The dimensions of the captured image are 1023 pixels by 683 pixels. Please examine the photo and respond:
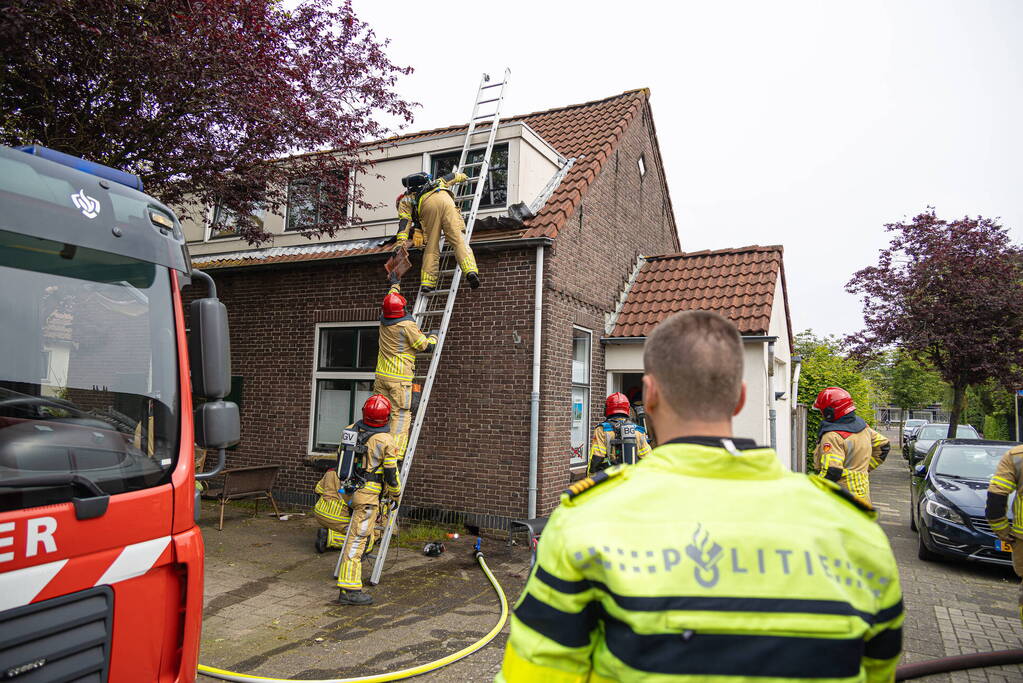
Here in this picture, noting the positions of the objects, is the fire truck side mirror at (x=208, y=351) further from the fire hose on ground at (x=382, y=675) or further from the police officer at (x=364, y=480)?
the police officer at (x=364, y=480)

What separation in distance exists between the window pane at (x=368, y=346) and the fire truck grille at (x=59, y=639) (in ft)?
24.1

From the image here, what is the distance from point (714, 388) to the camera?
1604 millimetres

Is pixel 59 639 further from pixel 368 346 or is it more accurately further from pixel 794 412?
pixel 794 412

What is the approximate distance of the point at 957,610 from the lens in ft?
20.6

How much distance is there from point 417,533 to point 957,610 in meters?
6.05

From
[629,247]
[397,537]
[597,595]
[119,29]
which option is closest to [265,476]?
[397,537]

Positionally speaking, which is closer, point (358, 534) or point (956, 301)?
point (358, 534)

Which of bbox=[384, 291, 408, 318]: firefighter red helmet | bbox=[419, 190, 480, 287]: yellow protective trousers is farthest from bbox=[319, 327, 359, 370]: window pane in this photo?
bbox=[384, 291, 408, 318]: firefighter red helmet

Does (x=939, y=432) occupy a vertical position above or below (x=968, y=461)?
below

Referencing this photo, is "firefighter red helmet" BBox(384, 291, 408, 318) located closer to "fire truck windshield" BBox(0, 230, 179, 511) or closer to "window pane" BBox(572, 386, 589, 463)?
"window pane" BBox(572, 386, 589, 463)

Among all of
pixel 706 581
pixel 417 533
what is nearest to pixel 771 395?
pixel 417 533

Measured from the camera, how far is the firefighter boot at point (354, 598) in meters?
5.86

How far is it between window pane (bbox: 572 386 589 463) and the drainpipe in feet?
4.75

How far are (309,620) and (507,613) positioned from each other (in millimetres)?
1683
